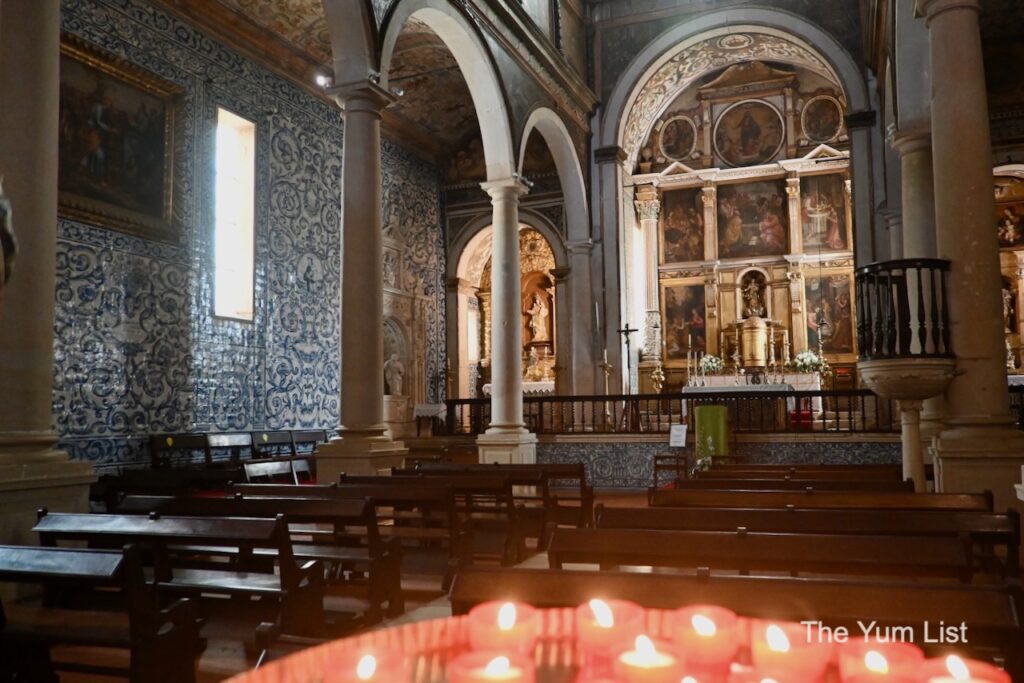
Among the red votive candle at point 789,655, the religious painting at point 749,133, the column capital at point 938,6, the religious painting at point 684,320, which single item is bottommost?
the red votive candle at point 789,655

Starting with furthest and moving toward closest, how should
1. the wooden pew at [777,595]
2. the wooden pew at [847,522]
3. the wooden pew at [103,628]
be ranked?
the wooden pew at [847,522]
the wooden pew at [103,628]
the wooden pew at [777,595]

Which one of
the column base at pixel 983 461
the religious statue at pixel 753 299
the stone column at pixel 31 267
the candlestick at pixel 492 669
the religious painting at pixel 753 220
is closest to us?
the candlestick at pixel 492 669

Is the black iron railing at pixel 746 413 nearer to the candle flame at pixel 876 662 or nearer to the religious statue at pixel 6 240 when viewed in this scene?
the religious statue at pixel 6 240

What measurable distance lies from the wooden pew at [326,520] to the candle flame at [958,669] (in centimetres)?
345

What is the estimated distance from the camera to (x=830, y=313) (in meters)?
18.3

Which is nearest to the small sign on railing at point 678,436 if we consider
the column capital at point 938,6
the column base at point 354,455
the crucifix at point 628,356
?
the crucifix at point 628,356

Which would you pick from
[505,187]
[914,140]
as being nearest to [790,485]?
[914,140]

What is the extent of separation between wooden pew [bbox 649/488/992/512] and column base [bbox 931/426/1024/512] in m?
1.51

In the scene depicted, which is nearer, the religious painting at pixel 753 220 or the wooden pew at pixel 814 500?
the wooden pew at pixel 814 500

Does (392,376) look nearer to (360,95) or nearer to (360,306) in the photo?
(360,306)

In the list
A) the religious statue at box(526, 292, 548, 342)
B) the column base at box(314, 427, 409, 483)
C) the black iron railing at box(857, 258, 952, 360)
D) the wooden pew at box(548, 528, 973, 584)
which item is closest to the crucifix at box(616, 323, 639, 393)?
the religious statue at box(526, 292, 548, 342)

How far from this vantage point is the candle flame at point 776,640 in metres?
1.19

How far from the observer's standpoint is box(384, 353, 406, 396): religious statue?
16.0 meters

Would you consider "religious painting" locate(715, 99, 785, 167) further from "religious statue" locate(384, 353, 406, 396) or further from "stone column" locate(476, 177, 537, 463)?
"religious statue" locate(384, 353, 406, 396)
